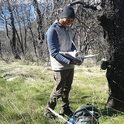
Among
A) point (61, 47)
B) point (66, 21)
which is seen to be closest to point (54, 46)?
point (61, 47)

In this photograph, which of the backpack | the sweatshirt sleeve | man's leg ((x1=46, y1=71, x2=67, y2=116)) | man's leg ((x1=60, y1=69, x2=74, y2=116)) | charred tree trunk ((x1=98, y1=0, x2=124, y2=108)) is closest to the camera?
the backpack

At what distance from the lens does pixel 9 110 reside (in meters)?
2.58

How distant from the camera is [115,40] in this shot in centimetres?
260

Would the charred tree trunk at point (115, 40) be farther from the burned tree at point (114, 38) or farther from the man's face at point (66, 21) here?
the man's face at point (66, 21)

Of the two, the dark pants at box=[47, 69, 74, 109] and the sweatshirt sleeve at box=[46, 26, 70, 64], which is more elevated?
the sweatshirt sleeve at box=[46, 26, 70, 64]

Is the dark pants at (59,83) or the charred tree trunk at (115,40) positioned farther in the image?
the charred tree trunk at (115,40)

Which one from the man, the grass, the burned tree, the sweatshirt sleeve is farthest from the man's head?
the grass

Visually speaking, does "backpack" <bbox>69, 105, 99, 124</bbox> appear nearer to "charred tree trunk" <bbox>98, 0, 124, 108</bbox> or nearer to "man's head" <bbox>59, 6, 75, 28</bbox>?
"charred tree trunk" <bbox>98, 0, 124, 108</bbox>

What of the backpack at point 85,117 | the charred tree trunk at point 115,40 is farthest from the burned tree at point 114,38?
the backpack at point 85,117

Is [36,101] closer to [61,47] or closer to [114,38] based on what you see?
[61,47]

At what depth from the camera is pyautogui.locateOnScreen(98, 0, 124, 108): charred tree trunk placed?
248cm

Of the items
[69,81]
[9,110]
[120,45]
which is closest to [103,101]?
[69,81]

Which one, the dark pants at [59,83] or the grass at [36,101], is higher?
the dark pants at [59,83]

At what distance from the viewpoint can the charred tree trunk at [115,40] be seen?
2.48 m
